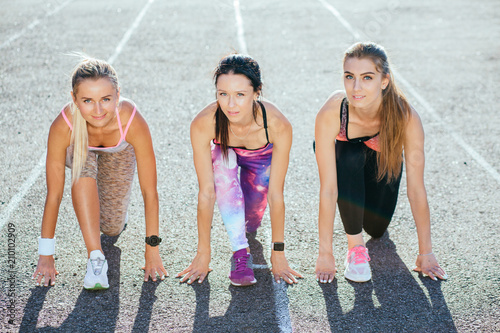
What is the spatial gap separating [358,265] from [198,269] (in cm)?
105

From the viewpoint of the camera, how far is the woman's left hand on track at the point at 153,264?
3842 mm

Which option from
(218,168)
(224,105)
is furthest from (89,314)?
(224,105)

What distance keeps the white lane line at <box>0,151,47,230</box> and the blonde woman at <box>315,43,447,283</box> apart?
2.47 metres

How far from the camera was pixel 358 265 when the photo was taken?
12.6 feet

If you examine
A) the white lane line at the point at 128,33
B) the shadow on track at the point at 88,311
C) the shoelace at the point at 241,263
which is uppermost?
the white lane line at the point at 128,33

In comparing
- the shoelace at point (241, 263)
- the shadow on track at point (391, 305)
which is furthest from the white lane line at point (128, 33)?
the shadow on track at point (391, 305)

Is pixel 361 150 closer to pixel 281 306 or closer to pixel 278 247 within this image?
pixel 278 247

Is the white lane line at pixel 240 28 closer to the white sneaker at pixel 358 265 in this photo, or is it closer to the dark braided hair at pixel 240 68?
the dark braided hair at pixel 240 68

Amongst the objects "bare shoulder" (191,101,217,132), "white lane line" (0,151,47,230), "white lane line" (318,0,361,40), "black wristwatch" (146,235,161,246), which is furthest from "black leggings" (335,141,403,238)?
"white lane line" (318,0,361,40)

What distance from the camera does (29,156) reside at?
5.76 m

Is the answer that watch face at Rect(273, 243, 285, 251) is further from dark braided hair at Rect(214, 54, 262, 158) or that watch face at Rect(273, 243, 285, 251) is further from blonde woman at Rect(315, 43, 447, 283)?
dark braided hair at Rect(214, 54, 262, 158)

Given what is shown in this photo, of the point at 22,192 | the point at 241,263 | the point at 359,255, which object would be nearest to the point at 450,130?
the point at 359,255

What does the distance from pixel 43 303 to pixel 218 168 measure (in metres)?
1.38

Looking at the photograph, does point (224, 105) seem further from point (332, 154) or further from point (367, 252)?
point (367, 252)
